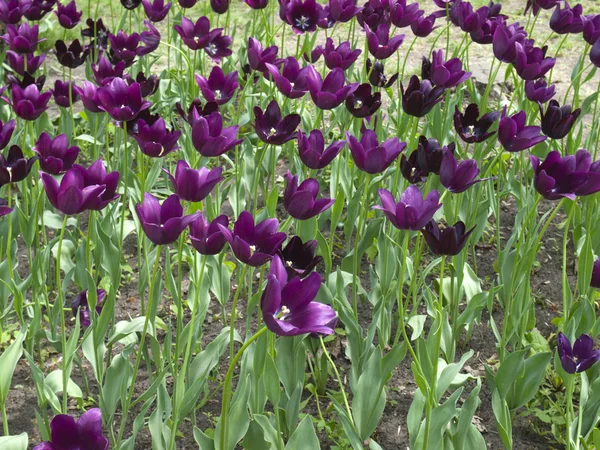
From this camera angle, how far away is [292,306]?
156 centimetres

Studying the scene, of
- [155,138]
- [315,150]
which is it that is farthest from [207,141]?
[315,150]

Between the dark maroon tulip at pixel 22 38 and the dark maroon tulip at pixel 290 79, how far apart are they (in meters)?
1.04

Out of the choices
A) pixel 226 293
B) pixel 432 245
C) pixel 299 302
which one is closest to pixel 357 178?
pixel 226 293

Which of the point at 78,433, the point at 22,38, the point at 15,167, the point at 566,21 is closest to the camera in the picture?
the point at 78,433

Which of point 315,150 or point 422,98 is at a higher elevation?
point 422,98

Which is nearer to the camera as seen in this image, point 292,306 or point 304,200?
point 292,306

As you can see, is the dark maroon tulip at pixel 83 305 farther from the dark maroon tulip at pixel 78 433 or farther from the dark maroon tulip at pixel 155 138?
the dark maroon tulip at pixel 78 433

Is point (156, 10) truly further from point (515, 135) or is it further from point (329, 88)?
point (515, 135)

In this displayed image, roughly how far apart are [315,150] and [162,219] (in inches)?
26.4

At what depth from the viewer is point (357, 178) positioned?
322 cm

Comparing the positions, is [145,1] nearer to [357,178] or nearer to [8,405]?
[357,178]

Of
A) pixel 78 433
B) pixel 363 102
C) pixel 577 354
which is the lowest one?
pixel 577 354

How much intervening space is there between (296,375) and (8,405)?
2.98 ft

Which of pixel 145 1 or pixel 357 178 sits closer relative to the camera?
pixel 357 178
